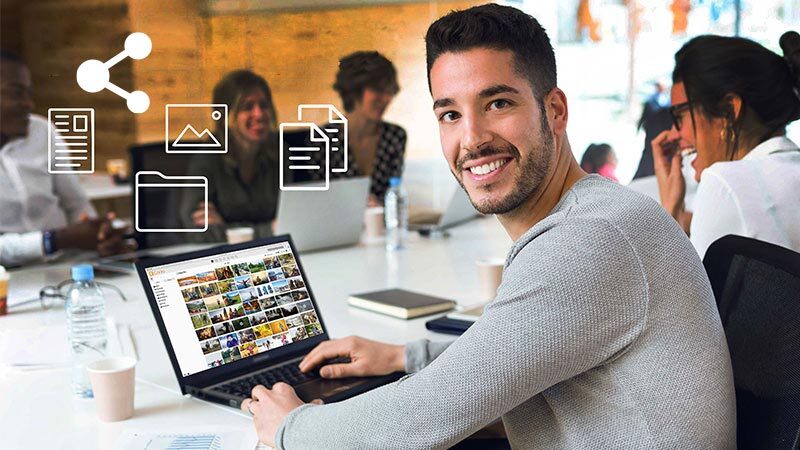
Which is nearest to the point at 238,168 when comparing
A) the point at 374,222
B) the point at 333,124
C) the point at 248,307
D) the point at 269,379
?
the point at 333,124

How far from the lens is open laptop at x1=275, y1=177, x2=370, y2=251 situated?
2793 millimetres

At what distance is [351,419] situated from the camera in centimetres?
110

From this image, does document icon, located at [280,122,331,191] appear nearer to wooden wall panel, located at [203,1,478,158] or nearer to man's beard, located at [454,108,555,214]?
wooden wall panel, located at [203,1,478,158]

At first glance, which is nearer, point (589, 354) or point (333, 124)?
point (589, 354)

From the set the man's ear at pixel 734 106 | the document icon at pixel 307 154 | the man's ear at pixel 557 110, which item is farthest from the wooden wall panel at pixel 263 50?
the man's ear at pixel 557 110

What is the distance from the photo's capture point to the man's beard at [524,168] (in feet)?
3.92

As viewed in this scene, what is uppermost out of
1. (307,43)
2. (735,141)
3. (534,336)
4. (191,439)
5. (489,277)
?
(307,43)

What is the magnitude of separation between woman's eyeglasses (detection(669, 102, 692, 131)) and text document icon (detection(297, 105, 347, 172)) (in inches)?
46.5

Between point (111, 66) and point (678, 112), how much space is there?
2.24 meters

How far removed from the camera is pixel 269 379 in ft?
4.95

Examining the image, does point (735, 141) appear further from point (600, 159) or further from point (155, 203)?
point (155, 203)

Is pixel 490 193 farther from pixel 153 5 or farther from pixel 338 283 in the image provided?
pixel 153 5

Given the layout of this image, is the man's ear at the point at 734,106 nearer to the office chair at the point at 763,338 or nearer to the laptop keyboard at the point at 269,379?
the office chair at the point at 763,338

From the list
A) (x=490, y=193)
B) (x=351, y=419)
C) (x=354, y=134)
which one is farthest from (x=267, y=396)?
(x=354, y=134)
